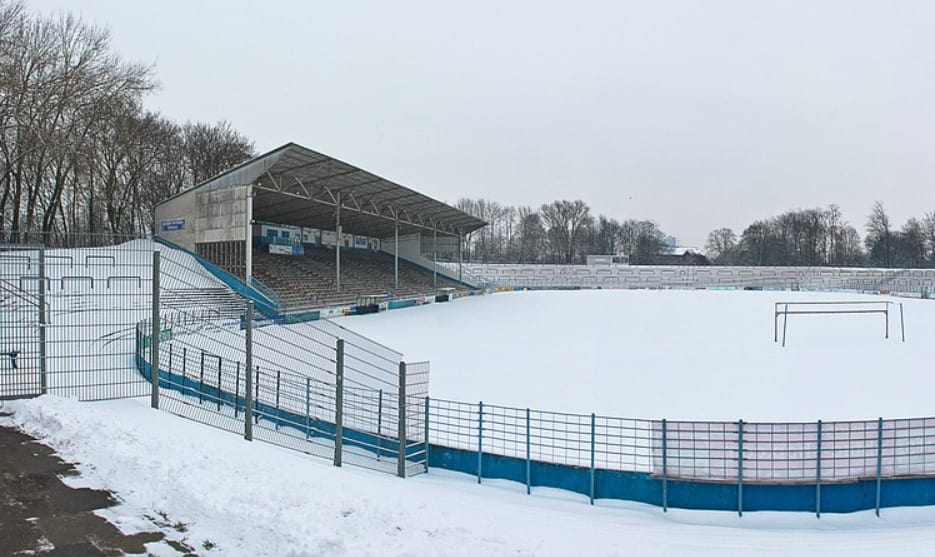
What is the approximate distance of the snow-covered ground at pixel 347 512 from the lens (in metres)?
5.36

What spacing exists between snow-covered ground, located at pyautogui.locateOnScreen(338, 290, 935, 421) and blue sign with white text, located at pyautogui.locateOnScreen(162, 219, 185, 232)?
11448mm

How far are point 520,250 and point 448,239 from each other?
60.0m

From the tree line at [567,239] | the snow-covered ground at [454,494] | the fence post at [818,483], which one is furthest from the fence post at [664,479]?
the tree line at [567,239]

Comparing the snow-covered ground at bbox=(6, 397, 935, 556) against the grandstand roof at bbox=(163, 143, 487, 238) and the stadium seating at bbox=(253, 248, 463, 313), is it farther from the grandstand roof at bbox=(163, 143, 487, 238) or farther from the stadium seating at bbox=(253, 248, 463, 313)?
the grandstand roof at bbox=(163, 143, 487, 238)

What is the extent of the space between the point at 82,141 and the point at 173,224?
404 inches

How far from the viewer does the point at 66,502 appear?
18.6 ft

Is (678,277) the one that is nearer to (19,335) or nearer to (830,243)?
(830,243)

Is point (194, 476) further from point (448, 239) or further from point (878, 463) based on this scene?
point (448, 239)

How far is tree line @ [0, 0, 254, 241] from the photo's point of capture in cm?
3362

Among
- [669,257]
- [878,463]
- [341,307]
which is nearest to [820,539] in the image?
[878,463]

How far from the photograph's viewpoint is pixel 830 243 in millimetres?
113688

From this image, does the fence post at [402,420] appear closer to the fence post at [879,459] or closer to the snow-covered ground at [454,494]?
the snow-covered ground at [454,494]

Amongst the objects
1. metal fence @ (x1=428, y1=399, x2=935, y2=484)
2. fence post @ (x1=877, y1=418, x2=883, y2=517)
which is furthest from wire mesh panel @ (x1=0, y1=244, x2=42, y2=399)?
fence post @ (x1=877, y1=418, x2=883, y2=517)

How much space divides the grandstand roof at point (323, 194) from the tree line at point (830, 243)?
84.5 metres
